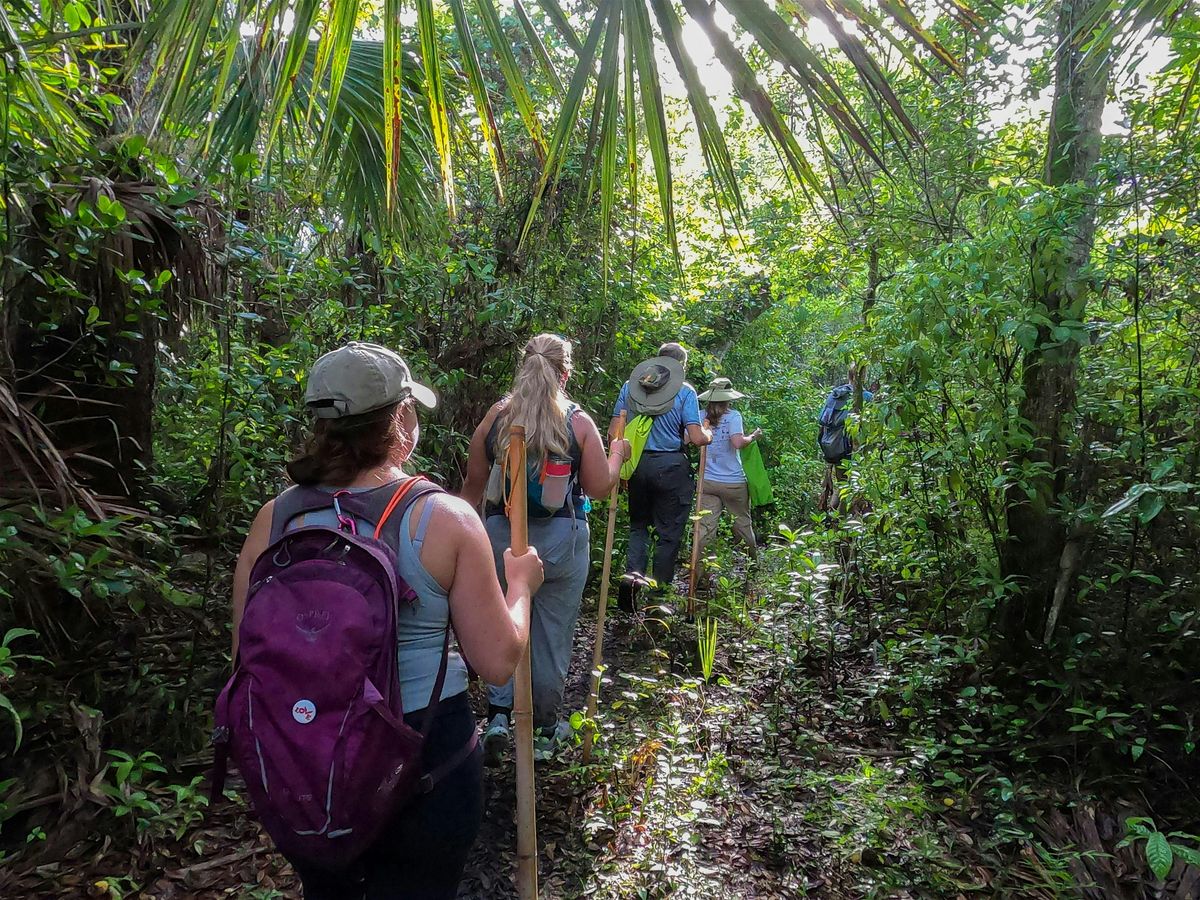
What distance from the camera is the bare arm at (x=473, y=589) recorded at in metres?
1.65

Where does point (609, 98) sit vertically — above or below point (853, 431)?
above

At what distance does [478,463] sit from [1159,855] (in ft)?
10.5

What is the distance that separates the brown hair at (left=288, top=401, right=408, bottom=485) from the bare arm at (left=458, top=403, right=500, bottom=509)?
1906 mm

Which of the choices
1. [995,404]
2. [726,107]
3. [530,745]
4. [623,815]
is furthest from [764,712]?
[726,107]

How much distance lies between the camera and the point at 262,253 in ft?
12.8

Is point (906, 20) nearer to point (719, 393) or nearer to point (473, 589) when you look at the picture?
point (473, 589)

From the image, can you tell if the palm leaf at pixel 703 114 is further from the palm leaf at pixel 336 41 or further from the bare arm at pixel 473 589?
the bare arm at pixel 473 589

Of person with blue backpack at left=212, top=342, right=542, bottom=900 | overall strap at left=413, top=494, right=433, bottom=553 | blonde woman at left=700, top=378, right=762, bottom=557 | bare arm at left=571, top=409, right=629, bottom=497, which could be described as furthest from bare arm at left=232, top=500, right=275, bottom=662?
blonde woman at left=700, top=378, right=762, bottom=557

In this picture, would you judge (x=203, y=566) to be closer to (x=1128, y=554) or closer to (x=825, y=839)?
(x=825, y=839)

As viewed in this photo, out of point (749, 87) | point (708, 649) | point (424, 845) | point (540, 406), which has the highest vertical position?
point (749, 87)

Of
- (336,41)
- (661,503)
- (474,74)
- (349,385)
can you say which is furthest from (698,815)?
(336,41)

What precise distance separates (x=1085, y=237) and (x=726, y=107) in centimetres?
539

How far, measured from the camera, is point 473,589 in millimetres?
1675

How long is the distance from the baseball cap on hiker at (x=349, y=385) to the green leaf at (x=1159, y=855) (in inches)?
124
